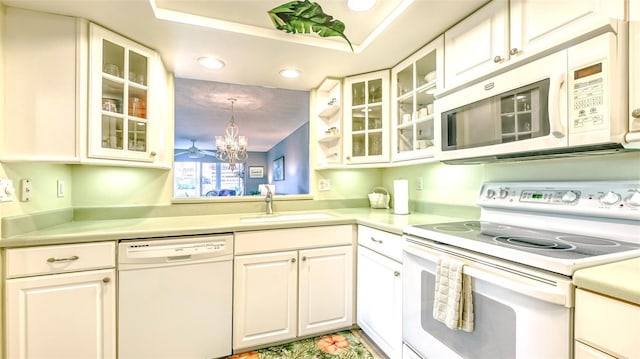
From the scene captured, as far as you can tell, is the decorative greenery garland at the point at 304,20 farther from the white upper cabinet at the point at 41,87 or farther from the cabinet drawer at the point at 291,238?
the cabinet drawer at the point at 291,238

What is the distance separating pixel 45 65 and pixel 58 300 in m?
1.19

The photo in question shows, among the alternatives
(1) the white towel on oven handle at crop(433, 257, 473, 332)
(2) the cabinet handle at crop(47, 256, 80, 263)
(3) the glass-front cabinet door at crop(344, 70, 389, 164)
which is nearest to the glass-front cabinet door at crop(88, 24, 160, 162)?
(2) the cabinet handle at crop(47, 256, 80, 263)

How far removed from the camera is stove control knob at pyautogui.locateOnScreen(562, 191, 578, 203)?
1.22 m

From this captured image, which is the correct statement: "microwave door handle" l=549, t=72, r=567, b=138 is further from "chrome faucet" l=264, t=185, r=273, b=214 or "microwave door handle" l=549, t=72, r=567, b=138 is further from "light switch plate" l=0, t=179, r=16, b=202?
"light switch plate" l=0, t=179, r=16, b=202

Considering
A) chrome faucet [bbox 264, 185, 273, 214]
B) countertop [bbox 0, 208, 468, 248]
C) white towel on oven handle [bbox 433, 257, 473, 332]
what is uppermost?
chrome faucet [bbox 264, 185, 273, 214]

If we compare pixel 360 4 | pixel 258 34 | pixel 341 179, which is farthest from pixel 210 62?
pixel 341 179

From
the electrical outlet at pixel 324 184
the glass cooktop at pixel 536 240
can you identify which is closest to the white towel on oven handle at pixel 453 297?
the glass cooktop at pixel 536 240

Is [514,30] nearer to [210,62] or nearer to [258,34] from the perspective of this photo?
[258,34]

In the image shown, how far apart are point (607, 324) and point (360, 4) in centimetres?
163

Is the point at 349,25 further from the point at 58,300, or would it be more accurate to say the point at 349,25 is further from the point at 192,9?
the point at 58,300

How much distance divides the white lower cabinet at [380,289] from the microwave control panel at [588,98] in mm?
931

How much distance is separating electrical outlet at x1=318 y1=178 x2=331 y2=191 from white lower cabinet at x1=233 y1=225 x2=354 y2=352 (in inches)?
27.7

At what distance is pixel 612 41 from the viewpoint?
3.04ft

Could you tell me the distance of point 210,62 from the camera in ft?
6.57
